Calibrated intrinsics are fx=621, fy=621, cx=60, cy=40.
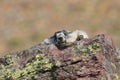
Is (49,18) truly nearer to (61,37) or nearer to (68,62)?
(61,37)

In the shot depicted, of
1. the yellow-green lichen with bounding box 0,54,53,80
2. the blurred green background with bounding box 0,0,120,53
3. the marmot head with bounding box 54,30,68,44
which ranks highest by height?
the blurred green background with bounding box 0,0,120,53

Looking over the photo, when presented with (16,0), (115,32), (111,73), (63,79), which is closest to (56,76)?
(63,79)

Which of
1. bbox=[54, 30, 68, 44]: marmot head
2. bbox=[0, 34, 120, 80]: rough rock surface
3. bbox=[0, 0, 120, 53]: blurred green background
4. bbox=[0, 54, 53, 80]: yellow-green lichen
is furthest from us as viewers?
bbox=[0, 0, 120, 53]: blurred green background

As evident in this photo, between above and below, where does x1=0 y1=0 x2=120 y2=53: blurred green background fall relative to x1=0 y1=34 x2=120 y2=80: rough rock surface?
above

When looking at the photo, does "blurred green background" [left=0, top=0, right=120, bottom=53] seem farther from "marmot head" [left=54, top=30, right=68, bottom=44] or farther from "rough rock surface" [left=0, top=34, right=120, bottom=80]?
"marmot head" [left=54, top=30, right=68, bottom=44]

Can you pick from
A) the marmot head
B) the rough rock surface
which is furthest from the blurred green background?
the marmot head

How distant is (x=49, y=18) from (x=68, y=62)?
1240 inches

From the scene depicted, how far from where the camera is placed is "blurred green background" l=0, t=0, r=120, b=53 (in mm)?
37562

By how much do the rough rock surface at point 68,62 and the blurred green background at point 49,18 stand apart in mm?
24382

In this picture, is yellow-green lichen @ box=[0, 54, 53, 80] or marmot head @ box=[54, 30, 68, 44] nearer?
yellow-green lichen @ box=[0, 54, 53, 80]

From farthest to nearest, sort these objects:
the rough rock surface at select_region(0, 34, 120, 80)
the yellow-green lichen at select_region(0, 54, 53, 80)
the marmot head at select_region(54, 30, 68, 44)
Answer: the marmot head at select_region(54, 30, 68, 44) → the yellow-green lichen at select_region(0, 54, 53, 80) → the rough rock surface at select_region(0, 34, 120, 80)

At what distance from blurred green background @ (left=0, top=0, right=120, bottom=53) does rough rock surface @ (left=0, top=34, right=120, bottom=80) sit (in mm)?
24382

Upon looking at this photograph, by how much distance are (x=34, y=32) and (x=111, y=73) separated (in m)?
28.8

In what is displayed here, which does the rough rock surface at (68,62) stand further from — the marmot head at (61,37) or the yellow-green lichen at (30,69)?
the marmot head at (61,37)
